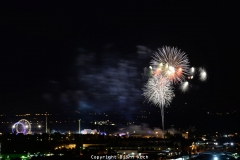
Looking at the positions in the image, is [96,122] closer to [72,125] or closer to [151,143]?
[72,125]

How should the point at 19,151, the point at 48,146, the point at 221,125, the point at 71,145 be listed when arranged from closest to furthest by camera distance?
1. the point at 19,151
2. the point at 48,146
3. the point at 71,145
4. the point at 221,125

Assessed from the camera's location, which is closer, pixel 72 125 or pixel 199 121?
pixel 199 121

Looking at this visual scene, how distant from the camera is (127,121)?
17038 centimetres

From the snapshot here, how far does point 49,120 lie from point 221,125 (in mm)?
80881

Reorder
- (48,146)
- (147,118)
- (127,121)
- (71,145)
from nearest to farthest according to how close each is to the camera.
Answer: (48,146)
(71,145)
(147,118)
(127,121)

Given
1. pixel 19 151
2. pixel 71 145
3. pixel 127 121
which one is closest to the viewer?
pixel 19 151

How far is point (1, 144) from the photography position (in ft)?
209

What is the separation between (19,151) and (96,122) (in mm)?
112855

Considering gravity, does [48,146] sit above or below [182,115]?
below

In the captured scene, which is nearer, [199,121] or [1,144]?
[1,144]

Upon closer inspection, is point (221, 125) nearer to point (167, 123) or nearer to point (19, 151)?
point (167, 123)

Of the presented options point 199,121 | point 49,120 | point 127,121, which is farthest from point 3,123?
point 199,121

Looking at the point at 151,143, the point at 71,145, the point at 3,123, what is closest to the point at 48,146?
the point at 71,145

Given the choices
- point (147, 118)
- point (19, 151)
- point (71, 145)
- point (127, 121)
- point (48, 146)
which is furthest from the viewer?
point (127, 121)
